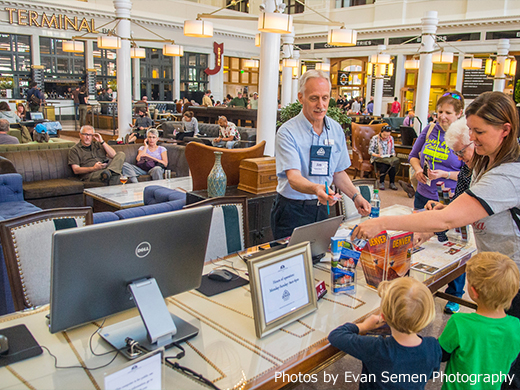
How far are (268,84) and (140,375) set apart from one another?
19.0 feet

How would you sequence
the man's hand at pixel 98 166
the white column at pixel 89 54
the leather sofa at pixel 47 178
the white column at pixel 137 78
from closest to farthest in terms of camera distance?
the leather sofa at pixel 47 178 → the man's hand at pixel 98 166 → the white column at pixel 89 54 → the white column at pixel 137 78

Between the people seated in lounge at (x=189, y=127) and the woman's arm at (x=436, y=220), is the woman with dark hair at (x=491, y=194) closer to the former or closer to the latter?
the woman's arm at (x=436, y=220)

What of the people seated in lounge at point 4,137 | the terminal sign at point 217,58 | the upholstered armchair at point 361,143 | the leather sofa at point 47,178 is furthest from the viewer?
the terminal sign at point 217,58

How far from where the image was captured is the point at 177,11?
19172 millimetres

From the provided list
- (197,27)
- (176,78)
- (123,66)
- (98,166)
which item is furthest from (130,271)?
(176,78)

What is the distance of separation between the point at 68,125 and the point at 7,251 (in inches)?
622

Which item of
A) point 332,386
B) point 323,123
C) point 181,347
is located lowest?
point 332,386

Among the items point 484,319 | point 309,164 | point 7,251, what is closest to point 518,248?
point 484,319

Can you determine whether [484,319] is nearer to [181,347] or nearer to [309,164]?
[181,347]

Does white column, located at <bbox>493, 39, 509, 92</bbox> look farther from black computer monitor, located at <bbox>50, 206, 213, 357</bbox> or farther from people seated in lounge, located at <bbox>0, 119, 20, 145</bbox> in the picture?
black computer monitor, located at <bbox>50, 206, 213, 357</bbox>

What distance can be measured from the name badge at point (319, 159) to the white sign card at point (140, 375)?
1.60 metres

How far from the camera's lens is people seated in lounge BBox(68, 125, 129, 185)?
592 centimetres

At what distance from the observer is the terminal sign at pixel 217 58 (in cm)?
2089

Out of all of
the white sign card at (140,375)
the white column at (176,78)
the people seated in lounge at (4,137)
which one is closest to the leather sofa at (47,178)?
the people seated in lounge at (4,137)
